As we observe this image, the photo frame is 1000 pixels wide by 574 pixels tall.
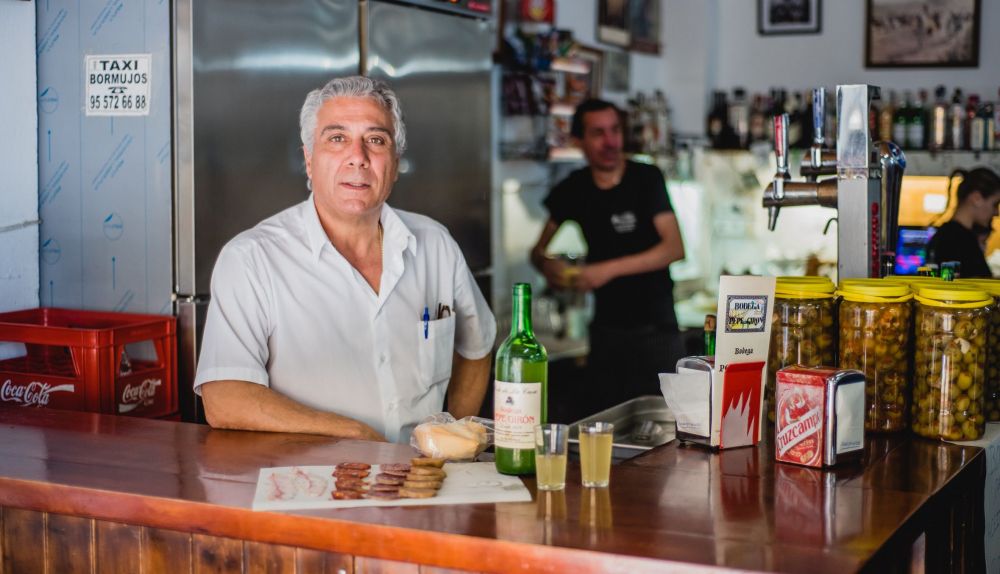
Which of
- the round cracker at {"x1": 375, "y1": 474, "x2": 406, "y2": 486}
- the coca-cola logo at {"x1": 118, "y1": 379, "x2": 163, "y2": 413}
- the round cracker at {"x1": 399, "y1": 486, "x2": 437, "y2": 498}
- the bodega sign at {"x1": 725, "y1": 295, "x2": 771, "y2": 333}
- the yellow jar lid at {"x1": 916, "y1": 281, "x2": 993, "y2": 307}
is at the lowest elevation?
the coca-cola logo at {"x1": 118, "y1": 379, "x2": 163, "y2": 413}

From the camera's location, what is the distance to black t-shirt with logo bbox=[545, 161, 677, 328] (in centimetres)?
477

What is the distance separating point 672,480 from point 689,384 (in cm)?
30

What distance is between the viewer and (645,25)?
23.6 feet

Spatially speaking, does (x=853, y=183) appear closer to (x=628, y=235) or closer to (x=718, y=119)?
(x=628, y=235)

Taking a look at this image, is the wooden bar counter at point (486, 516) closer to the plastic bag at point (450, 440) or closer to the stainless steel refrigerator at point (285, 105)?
the plastic bag at point (450, 440)

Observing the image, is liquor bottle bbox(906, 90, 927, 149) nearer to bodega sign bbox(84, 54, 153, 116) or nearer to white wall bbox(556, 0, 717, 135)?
white wall bbox(556, 0, 717, 135)

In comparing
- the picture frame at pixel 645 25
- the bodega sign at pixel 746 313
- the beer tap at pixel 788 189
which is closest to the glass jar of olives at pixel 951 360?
the bodega sign at pixel 746 313

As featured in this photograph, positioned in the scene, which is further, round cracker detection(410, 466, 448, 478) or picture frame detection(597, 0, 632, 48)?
picture frame detection(597, 0, 632, 48)

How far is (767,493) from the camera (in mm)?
1841

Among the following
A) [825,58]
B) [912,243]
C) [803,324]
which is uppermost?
[825,58]

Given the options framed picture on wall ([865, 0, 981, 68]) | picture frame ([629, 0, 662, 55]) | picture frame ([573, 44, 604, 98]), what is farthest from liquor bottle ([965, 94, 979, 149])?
picture frame ([573, 44, 604, 98])

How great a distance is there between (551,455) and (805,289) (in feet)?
2.72

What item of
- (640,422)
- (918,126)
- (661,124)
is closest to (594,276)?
(640,422)

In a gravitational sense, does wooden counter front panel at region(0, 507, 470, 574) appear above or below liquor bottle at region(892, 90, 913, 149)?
below
